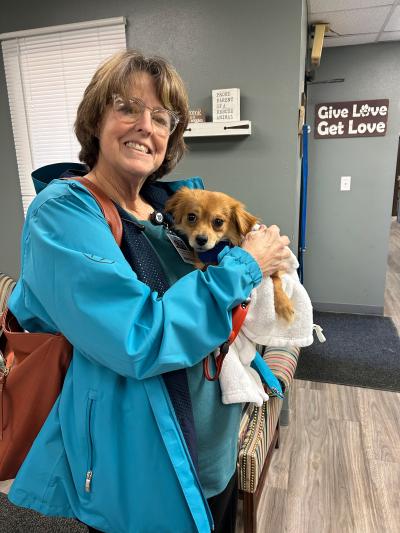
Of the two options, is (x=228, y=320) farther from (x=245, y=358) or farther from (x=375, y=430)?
(x=375, y=430)

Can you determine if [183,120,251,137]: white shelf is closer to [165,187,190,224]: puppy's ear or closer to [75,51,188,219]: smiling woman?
[165,187,190,224]: puppy's ear

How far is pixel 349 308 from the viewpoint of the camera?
4168mm

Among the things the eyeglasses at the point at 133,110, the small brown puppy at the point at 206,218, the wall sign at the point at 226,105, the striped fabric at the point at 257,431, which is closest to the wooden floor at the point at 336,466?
the striped fabric at the point at 257,431

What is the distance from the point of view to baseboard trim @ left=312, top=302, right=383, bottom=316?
161 inches

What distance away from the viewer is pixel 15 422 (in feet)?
2.84

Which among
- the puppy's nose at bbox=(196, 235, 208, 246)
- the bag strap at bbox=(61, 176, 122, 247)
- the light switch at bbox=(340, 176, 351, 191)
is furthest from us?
the light switch at bbox=(340, 176, 351, 191)

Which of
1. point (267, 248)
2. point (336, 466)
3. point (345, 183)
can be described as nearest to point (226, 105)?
point (267, 248)

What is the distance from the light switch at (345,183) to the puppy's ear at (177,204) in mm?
3115

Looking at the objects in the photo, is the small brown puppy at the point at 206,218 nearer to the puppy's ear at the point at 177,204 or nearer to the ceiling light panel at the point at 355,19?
the puppy's ear at the point at 177,204

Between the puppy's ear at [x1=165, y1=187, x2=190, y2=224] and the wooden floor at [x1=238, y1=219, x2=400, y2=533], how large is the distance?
4.72 ft

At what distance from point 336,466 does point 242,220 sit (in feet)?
5.05

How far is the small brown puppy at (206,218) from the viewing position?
1224 millimetres

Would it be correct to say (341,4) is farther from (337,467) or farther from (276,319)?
(337,467)

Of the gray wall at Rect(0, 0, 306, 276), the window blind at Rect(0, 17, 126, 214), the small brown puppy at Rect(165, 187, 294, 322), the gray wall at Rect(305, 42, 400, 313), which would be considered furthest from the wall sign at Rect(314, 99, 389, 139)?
the small brown puppy at Rect(165, 187, 294, 322)
